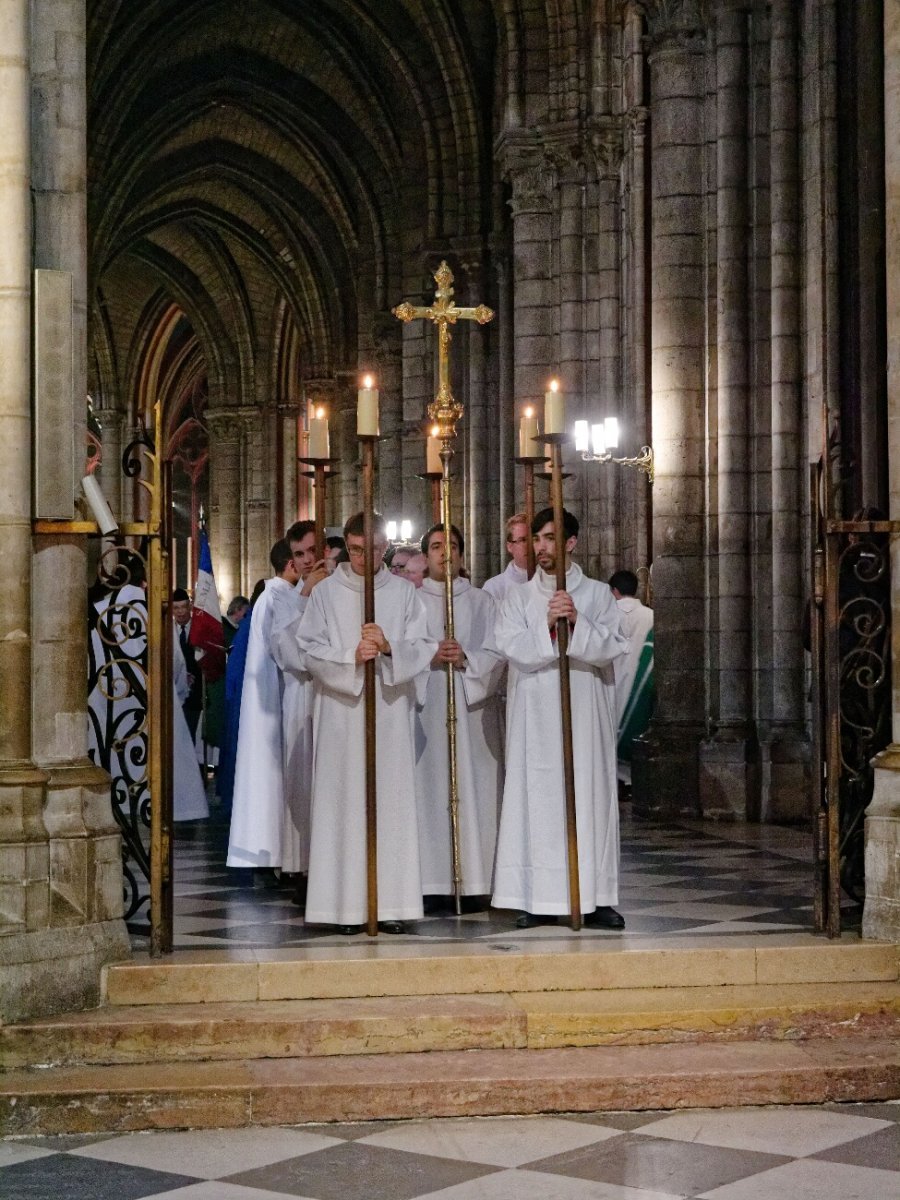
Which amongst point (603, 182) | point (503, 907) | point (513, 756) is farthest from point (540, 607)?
point (603, 182)

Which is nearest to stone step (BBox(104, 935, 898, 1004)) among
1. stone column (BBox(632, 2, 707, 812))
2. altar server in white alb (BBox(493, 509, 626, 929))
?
altar server in white alb (BBox(493, 509, 626, 929))

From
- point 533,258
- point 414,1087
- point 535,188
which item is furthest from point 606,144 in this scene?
point 414,1087

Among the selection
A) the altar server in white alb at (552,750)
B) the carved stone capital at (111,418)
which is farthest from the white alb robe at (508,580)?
the carved stone capital at (111,418)

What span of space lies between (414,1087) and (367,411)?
2839 millimetres

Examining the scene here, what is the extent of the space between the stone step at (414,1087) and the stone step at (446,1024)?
0.29 feet

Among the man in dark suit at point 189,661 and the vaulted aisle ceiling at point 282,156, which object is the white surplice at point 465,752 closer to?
the man in dark suit at point 189,661

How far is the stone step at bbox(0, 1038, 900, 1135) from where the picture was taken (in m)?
6.43

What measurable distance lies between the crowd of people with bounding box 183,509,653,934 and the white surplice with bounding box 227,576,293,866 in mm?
566

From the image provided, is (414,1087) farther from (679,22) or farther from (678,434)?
(679,22)

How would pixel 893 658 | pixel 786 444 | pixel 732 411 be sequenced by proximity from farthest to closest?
1. pixel 732 411
2. pixel 786 444
3. pixel 893 658

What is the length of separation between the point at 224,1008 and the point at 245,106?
25.4m

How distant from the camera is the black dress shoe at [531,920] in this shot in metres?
8.20

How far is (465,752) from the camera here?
8867 mm

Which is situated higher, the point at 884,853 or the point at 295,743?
the point at 295,743
